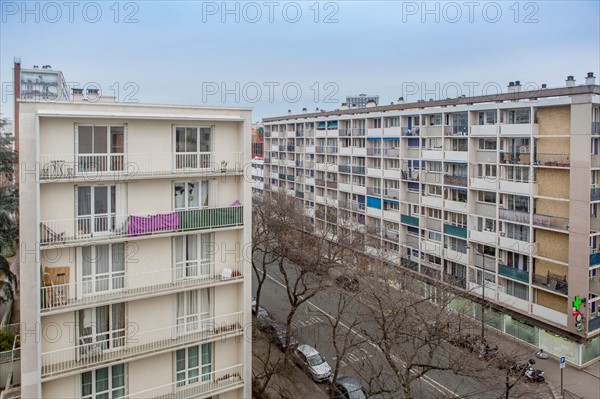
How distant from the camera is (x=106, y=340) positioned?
15.1 metres

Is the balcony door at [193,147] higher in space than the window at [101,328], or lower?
higher

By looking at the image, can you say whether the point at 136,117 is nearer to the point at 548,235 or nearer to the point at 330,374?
the point at 330,374

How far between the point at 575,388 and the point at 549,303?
4.76 metres

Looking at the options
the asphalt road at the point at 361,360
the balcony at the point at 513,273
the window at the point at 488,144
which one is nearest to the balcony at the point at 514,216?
the balcony at the point at 513,273

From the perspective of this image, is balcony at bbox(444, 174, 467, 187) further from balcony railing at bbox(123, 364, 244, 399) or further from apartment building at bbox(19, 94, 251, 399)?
balcony railing at bbox(123, 364, 244, 399)

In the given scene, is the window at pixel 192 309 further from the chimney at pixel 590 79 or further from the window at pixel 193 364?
→ the chimney at pixel 590 79

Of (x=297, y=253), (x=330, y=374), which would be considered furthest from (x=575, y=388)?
(x=297, y=253)

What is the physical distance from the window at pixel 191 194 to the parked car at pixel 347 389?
34.5 feet

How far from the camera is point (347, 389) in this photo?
21281mm

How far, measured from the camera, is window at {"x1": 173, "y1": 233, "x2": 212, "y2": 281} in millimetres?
16250

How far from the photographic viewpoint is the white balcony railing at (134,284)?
46.6 ft

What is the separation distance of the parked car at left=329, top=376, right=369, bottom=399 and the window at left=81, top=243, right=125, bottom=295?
10976mm

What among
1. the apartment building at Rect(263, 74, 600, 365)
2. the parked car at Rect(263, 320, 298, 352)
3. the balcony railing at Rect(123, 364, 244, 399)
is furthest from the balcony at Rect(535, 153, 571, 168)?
the balcony railing at Rect(123, 364, 244, 399)

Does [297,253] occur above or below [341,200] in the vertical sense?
below
